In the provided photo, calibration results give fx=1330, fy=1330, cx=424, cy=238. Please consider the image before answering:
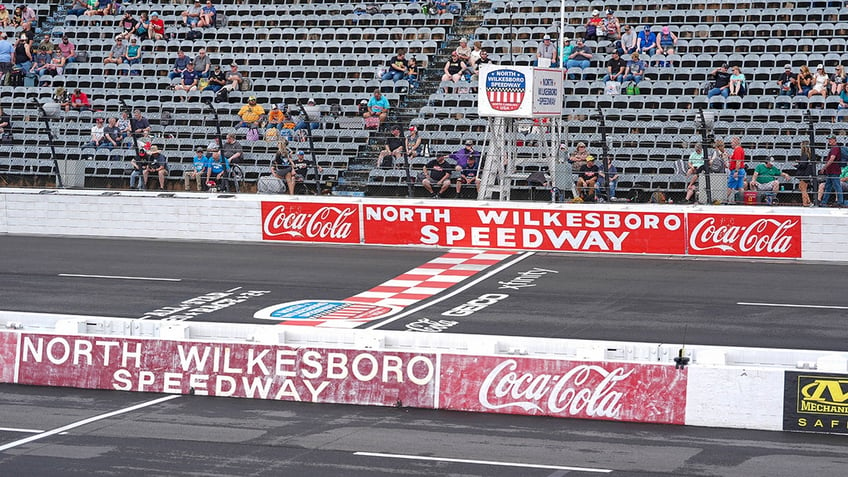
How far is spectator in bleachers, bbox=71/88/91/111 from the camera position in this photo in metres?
31.9

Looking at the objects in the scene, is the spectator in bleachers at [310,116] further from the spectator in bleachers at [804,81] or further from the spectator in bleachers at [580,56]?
the spectator in bleachers at [804,81]

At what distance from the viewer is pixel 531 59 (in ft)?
95.6

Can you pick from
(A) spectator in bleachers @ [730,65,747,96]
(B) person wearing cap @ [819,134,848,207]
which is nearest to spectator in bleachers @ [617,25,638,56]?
(A) spectator in bleachers @ [730,65,747,96]

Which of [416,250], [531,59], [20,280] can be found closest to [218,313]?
[20,280]

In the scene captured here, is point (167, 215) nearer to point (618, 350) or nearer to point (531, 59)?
point (531, 59)

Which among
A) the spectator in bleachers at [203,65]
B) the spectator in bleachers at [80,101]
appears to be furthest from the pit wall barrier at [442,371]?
the spectator in bleachers at [203,65]

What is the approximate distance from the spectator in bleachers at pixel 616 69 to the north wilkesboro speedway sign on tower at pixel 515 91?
3777 millimetres

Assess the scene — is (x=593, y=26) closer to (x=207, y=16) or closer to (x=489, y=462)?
(x=207, y=16)

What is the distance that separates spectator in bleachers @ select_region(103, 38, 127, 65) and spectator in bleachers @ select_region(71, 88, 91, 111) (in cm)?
205

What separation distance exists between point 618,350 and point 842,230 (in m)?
9.90

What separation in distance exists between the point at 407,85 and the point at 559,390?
18.0 meters

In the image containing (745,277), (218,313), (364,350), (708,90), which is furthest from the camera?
(708,90)

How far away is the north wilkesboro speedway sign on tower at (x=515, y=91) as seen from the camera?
79.7ft

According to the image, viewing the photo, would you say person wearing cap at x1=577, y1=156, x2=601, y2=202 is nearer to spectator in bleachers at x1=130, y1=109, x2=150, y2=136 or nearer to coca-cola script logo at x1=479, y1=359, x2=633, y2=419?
spectator in bleachers at x1=130, y1=109, x2=150, y2=136
